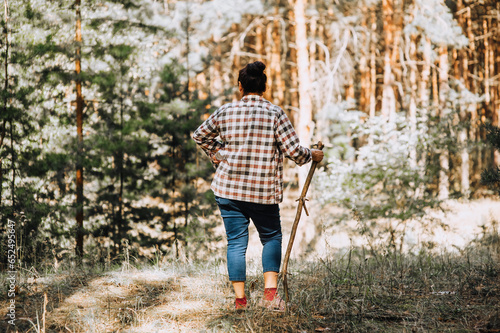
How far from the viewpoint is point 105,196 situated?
33.7ft

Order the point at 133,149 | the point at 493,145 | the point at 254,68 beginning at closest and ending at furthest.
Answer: the point at 254,68, the point at 493,145, the point at 133,149

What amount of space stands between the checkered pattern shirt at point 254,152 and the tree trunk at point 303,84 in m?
8.13

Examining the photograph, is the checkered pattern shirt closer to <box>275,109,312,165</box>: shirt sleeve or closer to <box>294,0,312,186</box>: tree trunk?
<box>275,109,312,165</box>: shirt sleeve

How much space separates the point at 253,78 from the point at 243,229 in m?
1.17

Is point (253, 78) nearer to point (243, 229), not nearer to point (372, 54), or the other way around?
point (243, 229)

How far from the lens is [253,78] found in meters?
3.34

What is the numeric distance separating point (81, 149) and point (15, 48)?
2313 mm

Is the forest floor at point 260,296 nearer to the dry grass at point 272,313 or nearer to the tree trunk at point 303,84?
the dry grass at point 272,313

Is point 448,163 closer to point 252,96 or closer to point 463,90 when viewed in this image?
point 463,90

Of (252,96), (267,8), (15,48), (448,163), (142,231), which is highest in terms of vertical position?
(267,8)

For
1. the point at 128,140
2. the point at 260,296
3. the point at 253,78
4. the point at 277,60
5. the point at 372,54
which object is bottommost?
the point at 260,296

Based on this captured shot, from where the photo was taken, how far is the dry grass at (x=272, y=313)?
3.05m

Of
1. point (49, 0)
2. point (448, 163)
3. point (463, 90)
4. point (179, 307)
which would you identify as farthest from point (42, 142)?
point (463, 90)

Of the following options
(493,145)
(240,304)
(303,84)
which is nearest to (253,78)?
(240,304)
